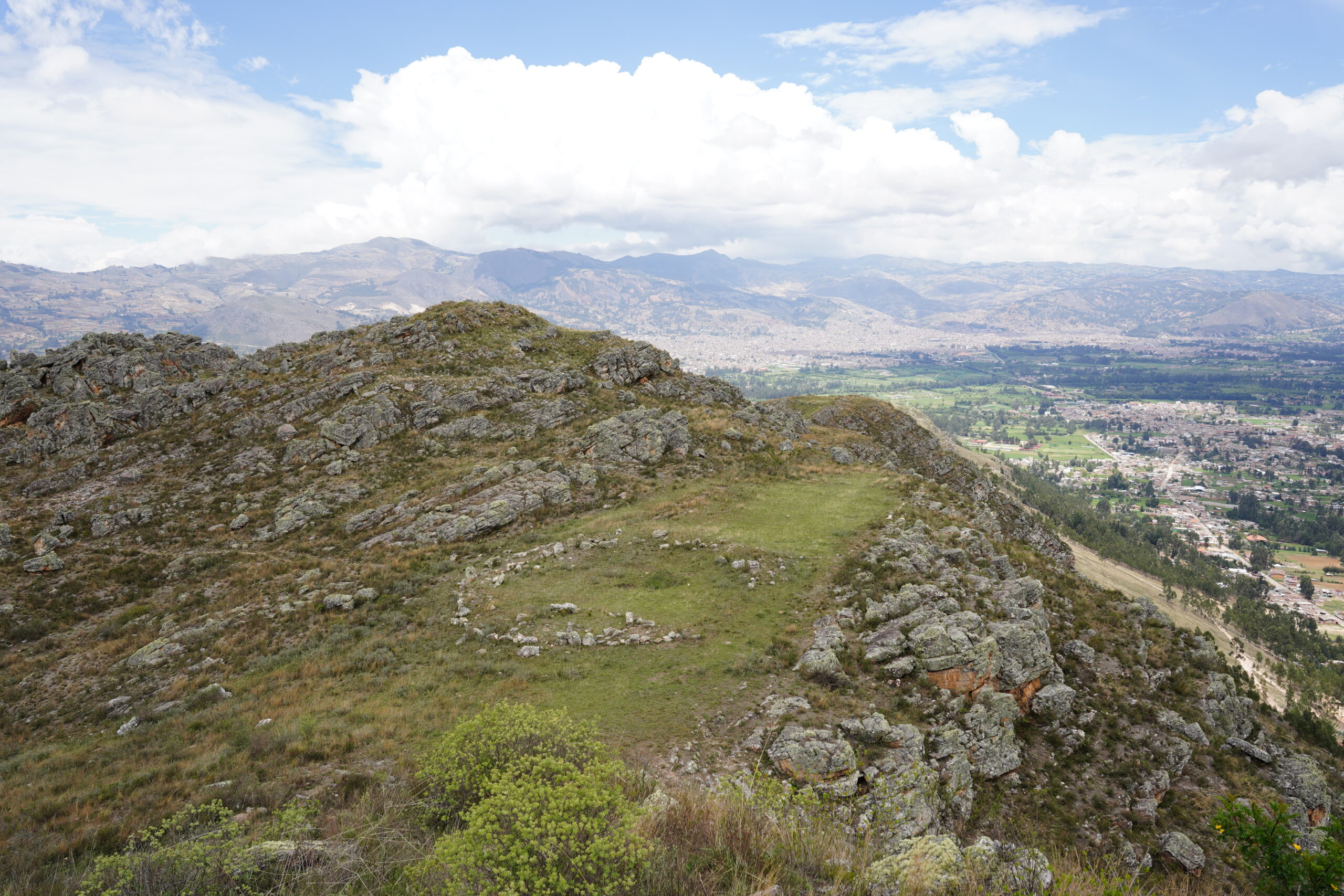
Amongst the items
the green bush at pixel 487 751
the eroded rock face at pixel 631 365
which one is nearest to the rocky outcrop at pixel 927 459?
the eroded rock face at pixel 631 365

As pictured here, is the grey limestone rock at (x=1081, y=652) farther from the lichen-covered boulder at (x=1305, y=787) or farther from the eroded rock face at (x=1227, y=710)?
the lichen-covered boulder at (x=1305, y=787)

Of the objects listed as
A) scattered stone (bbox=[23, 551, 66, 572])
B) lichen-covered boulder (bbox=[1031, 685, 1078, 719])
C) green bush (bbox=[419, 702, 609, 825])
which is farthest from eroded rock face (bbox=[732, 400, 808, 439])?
scattered stone (bbox=[23, 551, 66, 572])

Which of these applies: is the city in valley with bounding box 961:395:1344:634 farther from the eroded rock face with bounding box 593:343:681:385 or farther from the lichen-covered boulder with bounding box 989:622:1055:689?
the eroded rock face with bounding box 593:343:681:385

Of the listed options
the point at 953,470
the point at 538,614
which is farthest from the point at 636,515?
the point at 953,470

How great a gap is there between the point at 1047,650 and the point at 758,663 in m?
10.2

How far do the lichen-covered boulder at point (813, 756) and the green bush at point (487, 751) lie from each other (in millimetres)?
6185

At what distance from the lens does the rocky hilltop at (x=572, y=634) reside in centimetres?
1348

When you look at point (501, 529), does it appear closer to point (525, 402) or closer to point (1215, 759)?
point (525, 402)

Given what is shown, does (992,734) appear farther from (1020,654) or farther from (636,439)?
(636,439)

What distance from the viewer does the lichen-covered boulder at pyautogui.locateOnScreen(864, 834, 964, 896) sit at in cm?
729

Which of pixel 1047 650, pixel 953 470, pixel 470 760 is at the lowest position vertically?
pixel 953 470

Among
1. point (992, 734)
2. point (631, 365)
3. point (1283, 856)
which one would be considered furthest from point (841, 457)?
point (1283, 856)

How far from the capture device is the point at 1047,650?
1828cm

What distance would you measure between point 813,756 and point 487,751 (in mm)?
8450
